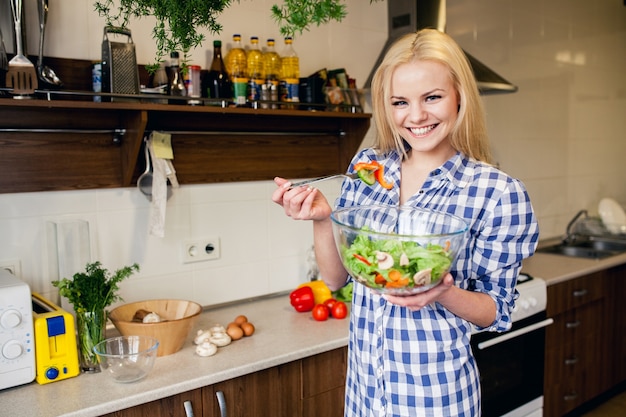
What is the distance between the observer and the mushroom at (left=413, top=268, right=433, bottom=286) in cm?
105

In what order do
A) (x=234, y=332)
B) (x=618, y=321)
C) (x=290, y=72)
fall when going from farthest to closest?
1. (x=618, y=321)
2. (x=290, y=72)
3. (x=234, y=332)

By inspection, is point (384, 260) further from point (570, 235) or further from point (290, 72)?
point (570, 235)

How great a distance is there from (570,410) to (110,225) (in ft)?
7.65

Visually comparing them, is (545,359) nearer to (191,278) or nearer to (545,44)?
(191,278)

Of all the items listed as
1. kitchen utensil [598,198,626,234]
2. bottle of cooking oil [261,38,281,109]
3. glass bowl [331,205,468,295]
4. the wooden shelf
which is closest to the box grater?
the wooden shelf

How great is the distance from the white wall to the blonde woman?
38.2 inches

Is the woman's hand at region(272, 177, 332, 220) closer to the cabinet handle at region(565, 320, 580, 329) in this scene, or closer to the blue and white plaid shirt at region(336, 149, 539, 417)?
the blue and white plaid shirt at region(336, 149, 539, 417)

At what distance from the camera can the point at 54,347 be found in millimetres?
1658

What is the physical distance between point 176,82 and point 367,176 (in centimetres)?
98

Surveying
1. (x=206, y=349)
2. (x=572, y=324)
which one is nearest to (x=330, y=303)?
(x=206, y=349)

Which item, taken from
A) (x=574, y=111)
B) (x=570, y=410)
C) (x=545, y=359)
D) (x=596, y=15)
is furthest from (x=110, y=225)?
(x=596, y=15)

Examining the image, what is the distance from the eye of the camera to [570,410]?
2.97 meters

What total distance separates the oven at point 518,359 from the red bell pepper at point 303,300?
0.65 m

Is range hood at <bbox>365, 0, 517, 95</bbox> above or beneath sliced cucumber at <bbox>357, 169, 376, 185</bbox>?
above
